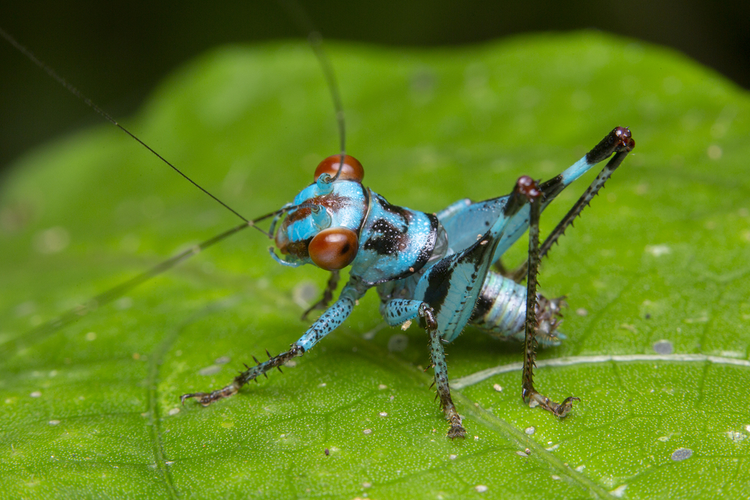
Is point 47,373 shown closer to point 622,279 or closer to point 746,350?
point 622,279

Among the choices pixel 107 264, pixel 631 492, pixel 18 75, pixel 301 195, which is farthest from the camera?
pixel 18 75

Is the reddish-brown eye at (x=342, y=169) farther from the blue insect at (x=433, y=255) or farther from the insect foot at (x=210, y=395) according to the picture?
the insect foot at (x=210, y=395)

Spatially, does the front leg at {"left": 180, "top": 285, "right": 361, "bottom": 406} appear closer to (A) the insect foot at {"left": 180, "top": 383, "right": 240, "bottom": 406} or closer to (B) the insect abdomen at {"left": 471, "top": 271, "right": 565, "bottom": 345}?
(A) the insect foot at {"left": 180, "top": 383, "right": 240, "bottom": 406}

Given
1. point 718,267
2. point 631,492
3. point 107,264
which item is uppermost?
point 107,264

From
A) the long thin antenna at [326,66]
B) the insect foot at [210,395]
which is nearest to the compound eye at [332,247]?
the long thin antenna at [326,66]

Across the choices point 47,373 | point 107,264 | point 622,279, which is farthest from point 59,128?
point 622,279

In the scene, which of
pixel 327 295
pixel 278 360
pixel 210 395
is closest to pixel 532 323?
pixel 278 360

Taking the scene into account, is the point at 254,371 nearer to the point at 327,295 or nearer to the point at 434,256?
the point at 327,295

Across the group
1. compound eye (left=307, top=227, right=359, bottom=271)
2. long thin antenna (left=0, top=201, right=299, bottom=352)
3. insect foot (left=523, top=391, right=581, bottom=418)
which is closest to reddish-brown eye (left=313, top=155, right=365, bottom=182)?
compound eye (left=307, top=227, right=359, bottom=271)
